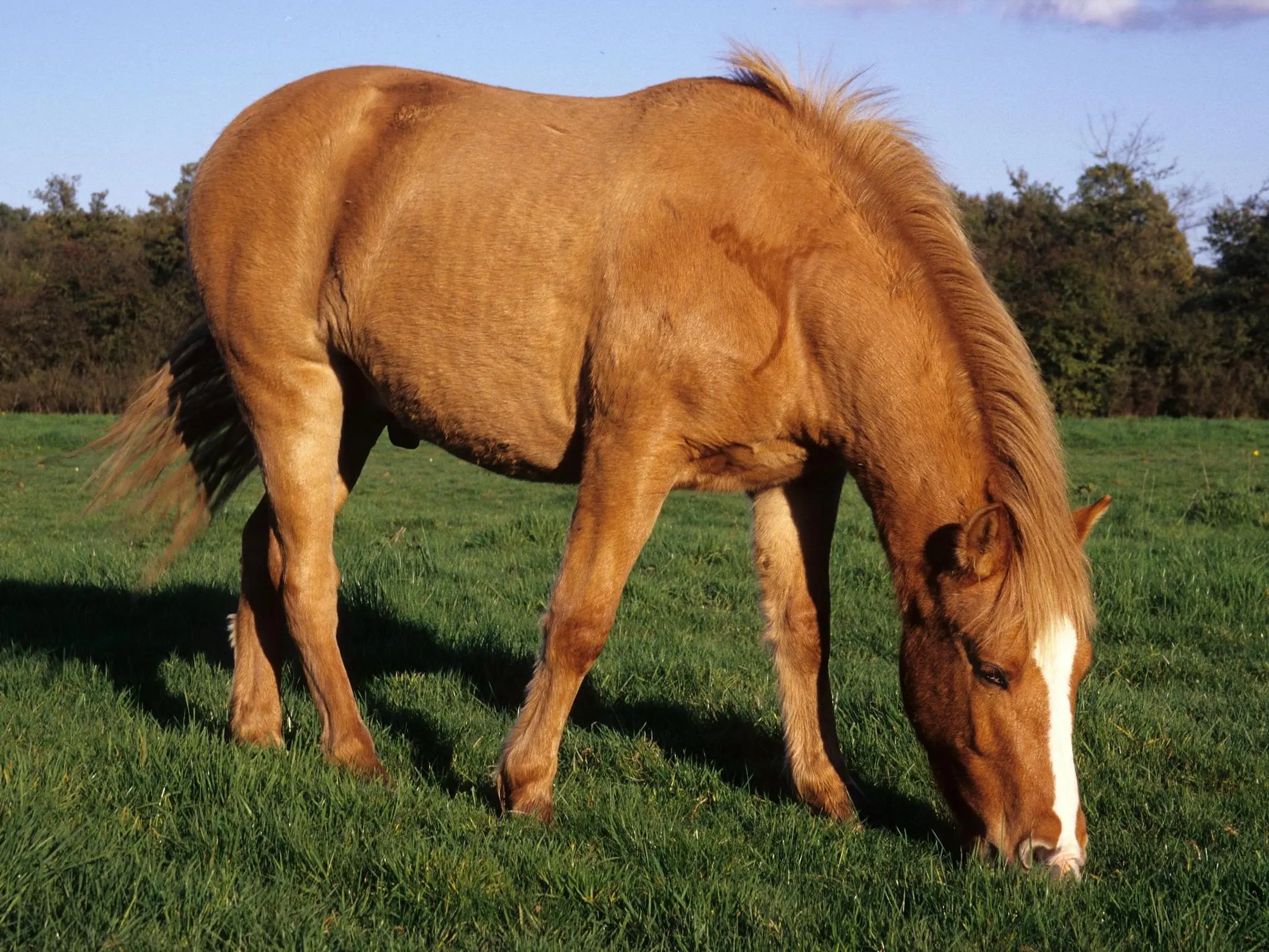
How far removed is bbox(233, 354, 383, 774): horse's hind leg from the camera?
14.3 feet

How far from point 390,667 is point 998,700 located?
10.3ft

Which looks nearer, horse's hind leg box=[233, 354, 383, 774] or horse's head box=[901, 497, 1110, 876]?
horse's head box=[901, 497, 1110, 876]

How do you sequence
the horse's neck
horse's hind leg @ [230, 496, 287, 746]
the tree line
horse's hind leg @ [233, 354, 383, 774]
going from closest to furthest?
the horse's neck, horse's hind leg @ [233, 354, 383, 774], horse's hind leg @ [230, 496, 287, 746], the tree line

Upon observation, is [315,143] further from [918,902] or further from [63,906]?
[918,902]

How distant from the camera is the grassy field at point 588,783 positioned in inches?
114

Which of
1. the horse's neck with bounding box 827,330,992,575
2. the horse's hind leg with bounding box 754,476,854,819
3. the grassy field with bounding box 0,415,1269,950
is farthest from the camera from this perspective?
the horse's hind leg with bounding box 754,476,854,819

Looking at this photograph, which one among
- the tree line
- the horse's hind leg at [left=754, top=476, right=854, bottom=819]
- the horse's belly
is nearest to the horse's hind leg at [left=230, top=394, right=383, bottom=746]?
the horse's belly

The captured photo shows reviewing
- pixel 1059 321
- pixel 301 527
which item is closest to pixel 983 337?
A: pixel 301 527

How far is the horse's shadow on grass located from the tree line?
1869 cm

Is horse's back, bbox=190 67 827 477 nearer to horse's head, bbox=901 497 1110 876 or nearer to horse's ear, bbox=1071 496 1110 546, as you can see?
horse's head, bbox=901 497 1110 876

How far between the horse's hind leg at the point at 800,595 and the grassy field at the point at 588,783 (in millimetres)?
249

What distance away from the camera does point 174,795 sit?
3.62m

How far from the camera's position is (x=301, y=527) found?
443 cm

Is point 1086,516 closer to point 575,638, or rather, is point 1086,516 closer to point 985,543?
point 985,543
